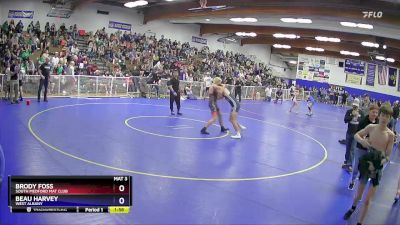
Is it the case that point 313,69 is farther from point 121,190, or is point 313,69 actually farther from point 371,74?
point 121,190

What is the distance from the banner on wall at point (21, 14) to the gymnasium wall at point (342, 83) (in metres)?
30.6

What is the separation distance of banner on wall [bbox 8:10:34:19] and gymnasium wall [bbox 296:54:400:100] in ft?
100

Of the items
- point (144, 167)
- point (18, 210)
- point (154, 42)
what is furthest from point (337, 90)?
point (18, 210)

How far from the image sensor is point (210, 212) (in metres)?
5.90

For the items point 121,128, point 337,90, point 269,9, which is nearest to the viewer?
point 121,128

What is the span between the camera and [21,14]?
25.8m

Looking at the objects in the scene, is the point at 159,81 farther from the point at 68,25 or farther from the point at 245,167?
the point at 245,167

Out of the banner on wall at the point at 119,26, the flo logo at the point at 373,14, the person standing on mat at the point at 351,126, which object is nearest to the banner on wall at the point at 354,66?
the banner on wall at the point at 119,26

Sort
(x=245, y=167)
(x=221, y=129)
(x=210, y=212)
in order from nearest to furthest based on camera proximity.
→ (x=210, y=212) → (x=245, y=167) → (x=221, y=129)

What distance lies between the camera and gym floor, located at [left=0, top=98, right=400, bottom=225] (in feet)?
19.5

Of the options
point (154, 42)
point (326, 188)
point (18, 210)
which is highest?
point (154, 42)

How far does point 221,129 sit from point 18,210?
951 cm
